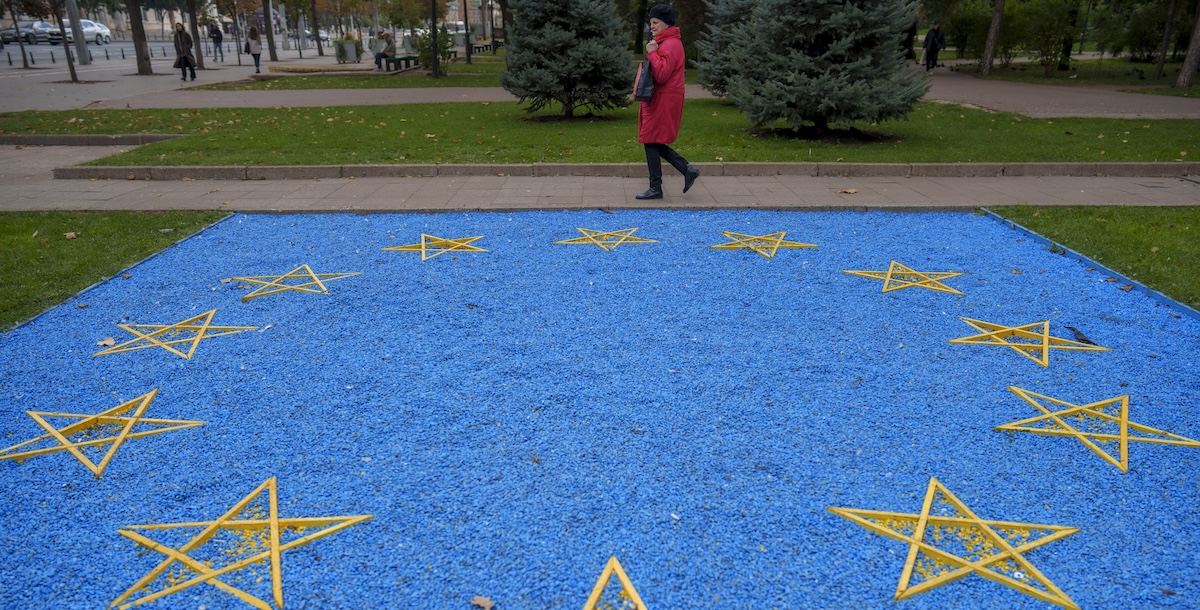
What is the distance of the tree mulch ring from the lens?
13.1m

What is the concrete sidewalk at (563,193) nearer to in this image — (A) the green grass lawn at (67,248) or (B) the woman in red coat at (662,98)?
(B) the woman in red coat at (662,98)

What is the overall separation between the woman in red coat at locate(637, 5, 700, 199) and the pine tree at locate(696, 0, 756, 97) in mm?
8892

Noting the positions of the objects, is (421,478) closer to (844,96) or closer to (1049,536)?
(1049,536)

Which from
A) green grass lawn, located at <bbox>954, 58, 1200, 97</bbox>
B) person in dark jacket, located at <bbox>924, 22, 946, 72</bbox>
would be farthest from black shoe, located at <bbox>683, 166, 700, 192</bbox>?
person in dark jacket, located at <bbox>924, 22, 946, 72</bbox>

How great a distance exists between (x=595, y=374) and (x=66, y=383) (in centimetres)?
305

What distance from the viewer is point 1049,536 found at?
3094 mm

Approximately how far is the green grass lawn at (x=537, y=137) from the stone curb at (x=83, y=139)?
1.97 ft

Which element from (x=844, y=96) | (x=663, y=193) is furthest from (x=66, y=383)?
(x=844, y=96)

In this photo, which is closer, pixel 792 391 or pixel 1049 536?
pixel 1049 536

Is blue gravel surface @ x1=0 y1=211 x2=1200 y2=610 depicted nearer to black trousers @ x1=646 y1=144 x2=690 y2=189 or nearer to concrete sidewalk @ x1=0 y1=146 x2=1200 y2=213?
concrete sidewalk @ x1=0 y1=146 x2=1200 y2=213

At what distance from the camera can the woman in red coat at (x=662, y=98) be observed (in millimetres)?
8023

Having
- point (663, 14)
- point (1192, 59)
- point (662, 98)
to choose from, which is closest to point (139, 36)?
point (662, 98)

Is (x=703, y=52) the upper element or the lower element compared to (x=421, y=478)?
upper

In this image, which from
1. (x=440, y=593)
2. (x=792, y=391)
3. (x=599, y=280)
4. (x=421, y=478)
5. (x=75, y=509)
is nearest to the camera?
(x=440, y=593)
